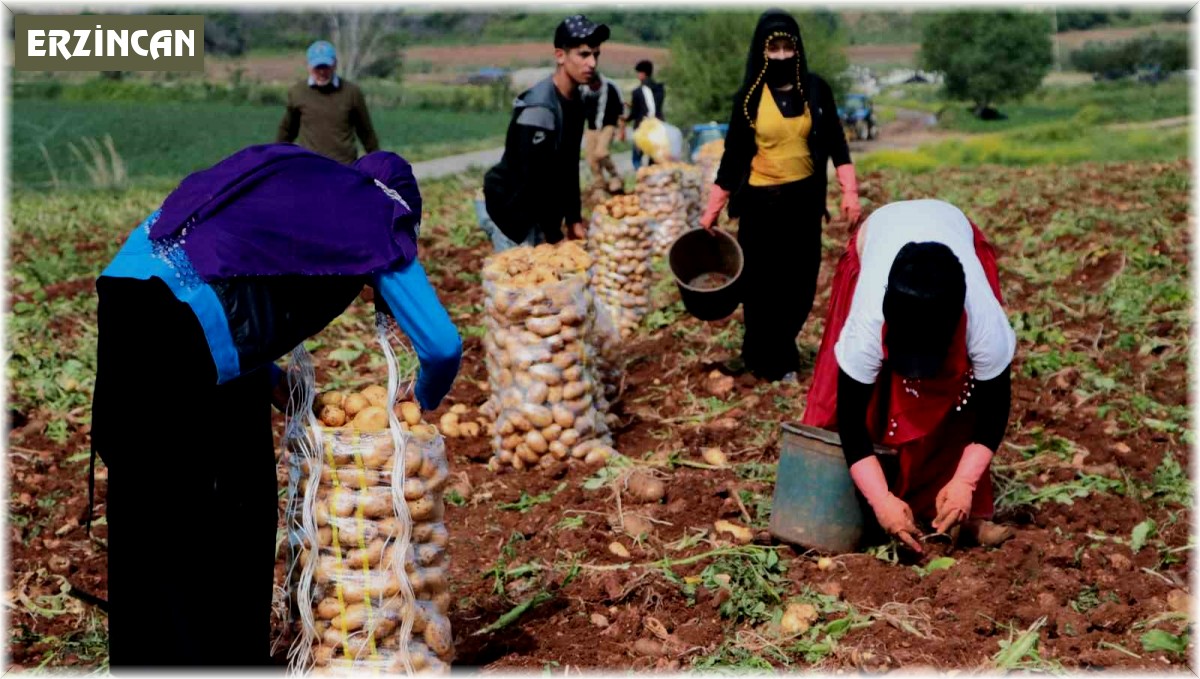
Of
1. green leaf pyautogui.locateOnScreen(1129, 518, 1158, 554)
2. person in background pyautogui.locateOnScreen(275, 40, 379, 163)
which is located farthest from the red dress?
person in background pyautogui.locateOnScreen(275, 40, 379, 163)

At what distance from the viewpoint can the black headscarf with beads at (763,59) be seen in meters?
5.55

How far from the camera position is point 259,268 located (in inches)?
104

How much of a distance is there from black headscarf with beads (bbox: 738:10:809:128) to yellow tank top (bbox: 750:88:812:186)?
4 centimetres

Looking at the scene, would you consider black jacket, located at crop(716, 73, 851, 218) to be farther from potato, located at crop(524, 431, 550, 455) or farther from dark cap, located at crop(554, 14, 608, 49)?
potato, located at crop(524, 431, 550, 455)

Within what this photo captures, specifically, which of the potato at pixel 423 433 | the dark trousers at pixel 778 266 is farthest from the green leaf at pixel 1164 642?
the dark trousers at pixel 778 266

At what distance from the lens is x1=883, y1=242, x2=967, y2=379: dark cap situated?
3.27m

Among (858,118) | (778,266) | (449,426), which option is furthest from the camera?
(858,118)

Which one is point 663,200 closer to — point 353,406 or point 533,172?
point 533,172

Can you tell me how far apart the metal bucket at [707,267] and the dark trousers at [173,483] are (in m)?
3.31

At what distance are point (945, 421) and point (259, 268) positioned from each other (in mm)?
2119

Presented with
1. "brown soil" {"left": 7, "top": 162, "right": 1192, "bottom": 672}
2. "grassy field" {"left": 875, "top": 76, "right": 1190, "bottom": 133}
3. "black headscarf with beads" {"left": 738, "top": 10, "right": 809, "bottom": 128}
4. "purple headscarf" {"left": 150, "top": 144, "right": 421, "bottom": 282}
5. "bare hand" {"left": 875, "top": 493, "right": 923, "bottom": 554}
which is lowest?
"brown soil" {"left": 7, "top": 162, "right": 1192, "bottom": 672}

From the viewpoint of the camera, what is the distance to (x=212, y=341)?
262cm

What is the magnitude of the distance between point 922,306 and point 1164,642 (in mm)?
980

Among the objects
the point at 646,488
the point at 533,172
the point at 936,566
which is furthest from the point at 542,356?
the point at 936,566
